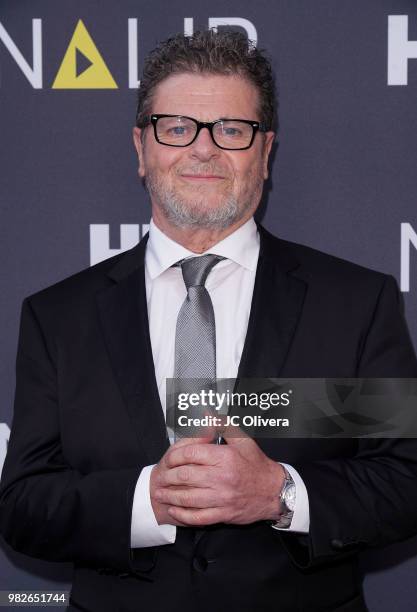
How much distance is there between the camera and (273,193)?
239 cm

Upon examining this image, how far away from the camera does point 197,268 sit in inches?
76.0

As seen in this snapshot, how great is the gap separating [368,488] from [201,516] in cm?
39

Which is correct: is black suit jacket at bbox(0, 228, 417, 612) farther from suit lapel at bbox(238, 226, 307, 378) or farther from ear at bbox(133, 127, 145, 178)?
ear at bbox(133, 127, 145, 178)

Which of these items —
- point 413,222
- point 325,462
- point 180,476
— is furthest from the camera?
point 413,222

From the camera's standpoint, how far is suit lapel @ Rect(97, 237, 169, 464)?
176 centimetres

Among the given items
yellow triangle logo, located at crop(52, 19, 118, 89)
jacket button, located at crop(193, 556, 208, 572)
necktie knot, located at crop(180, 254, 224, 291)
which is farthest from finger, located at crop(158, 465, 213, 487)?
yellow triangle logo, located at crop(52, 19, 118, 89)

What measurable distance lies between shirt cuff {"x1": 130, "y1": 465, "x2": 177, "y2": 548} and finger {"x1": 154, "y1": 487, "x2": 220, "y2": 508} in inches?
4.5

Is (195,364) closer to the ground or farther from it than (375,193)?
closer to the ground

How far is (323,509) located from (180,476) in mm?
331

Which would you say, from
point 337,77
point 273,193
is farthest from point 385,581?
point 337,77

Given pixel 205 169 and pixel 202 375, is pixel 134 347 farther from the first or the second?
pixel 205 169

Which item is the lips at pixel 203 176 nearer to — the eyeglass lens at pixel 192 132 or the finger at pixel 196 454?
the eyeglass lens at pixel 192 132

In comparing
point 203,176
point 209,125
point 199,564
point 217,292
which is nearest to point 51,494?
point 199,564

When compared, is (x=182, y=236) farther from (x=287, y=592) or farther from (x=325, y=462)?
(x=287, y=592)
